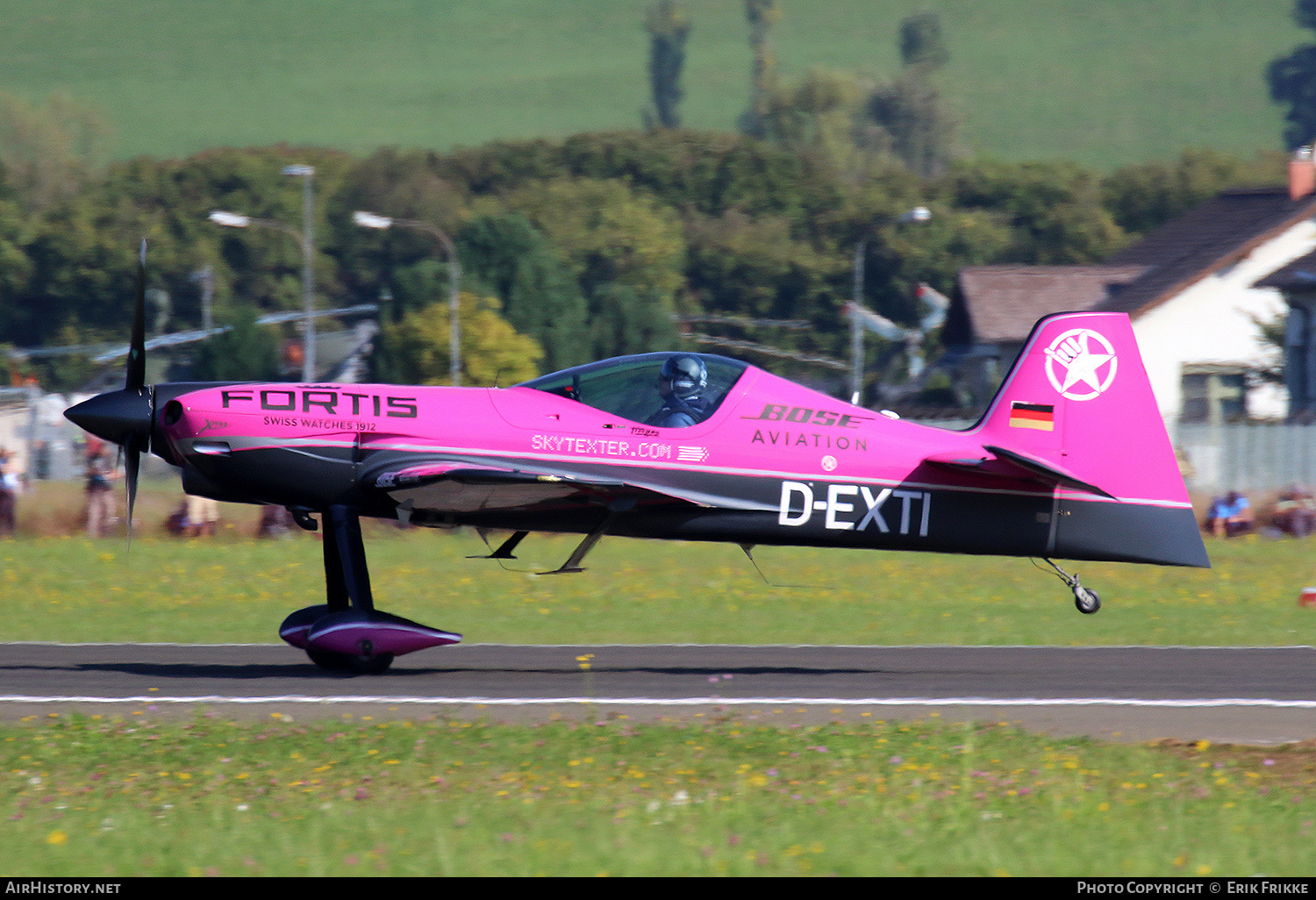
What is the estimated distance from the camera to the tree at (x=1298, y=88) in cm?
14900

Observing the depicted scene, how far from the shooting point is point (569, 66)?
174 m

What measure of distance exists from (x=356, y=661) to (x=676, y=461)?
10.6 feet

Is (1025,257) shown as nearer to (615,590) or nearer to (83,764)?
(615,590)

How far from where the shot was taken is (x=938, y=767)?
8.76 meters

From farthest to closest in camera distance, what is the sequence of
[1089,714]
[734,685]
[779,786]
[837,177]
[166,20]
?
[166,20] → [837,177] → [734,685] → [1089,714] → [779,786]

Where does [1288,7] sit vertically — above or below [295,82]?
above

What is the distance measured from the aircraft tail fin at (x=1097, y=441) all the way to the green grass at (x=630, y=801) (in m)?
3.61

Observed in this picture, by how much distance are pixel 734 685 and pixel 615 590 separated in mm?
7620

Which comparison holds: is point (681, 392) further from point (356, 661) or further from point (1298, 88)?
point (1298, 88)

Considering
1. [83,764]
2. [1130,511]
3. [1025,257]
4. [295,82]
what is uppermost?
[295,82]

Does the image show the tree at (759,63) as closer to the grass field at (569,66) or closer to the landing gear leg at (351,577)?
the grass field at (569,66)

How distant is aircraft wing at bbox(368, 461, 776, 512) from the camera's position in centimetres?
1166

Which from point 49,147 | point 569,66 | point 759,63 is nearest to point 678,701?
point 49,147

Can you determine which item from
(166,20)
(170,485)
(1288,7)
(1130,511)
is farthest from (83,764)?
(1288,7)
